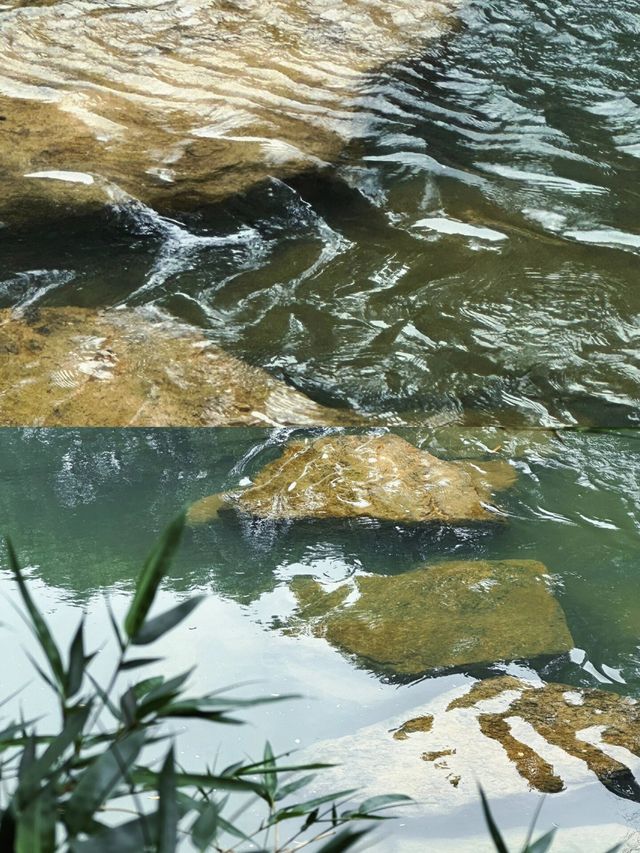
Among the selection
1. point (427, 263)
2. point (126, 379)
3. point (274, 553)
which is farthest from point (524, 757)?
point (427, 263)

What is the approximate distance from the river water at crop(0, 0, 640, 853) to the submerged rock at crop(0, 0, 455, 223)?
181mm

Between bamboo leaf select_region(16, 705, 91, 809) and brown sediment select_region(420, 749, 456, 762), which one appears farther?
brown sediment select_region(420, 749, 456, 762)

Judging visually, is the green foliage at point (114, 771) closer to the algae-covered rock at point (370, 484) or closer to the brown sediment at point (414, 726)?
the brown sediment at point (414, 726)

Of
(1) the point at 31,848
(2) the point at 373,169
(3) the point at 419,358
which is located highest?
(1) the point at 31,848

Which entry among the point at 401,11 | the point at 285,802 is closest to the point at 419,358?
the point at 285,802

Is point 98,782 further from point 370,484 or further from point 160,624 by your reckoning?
point 370,484

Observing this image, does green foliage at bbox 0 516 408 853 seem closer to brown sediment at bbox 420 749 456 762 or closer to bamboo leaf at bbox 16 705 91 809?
bamboo leaf at bbox 16 705 91 809

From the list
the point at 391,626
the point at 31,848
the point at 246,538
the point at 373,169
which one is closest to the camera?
the point at 31,848

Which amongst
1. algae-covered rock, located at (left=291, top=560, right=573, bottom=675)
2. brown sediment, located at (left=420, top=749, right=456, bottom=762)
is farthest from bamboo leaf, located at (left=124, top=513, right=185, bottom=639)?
algae-covered rock, located at (left=291, top=560, right=573, bottom=675)

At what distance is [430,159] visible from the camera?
5992 mm

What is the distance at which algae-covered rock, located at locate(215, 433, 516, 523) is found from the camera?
2.82 metres

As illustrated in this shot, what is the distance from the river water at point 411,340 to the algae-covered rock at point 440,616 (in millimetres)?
50

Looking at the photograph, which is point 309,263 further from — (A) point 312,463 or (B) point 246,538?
(B) point 246,538

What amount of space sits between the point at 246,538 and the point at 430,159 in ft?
13.1
